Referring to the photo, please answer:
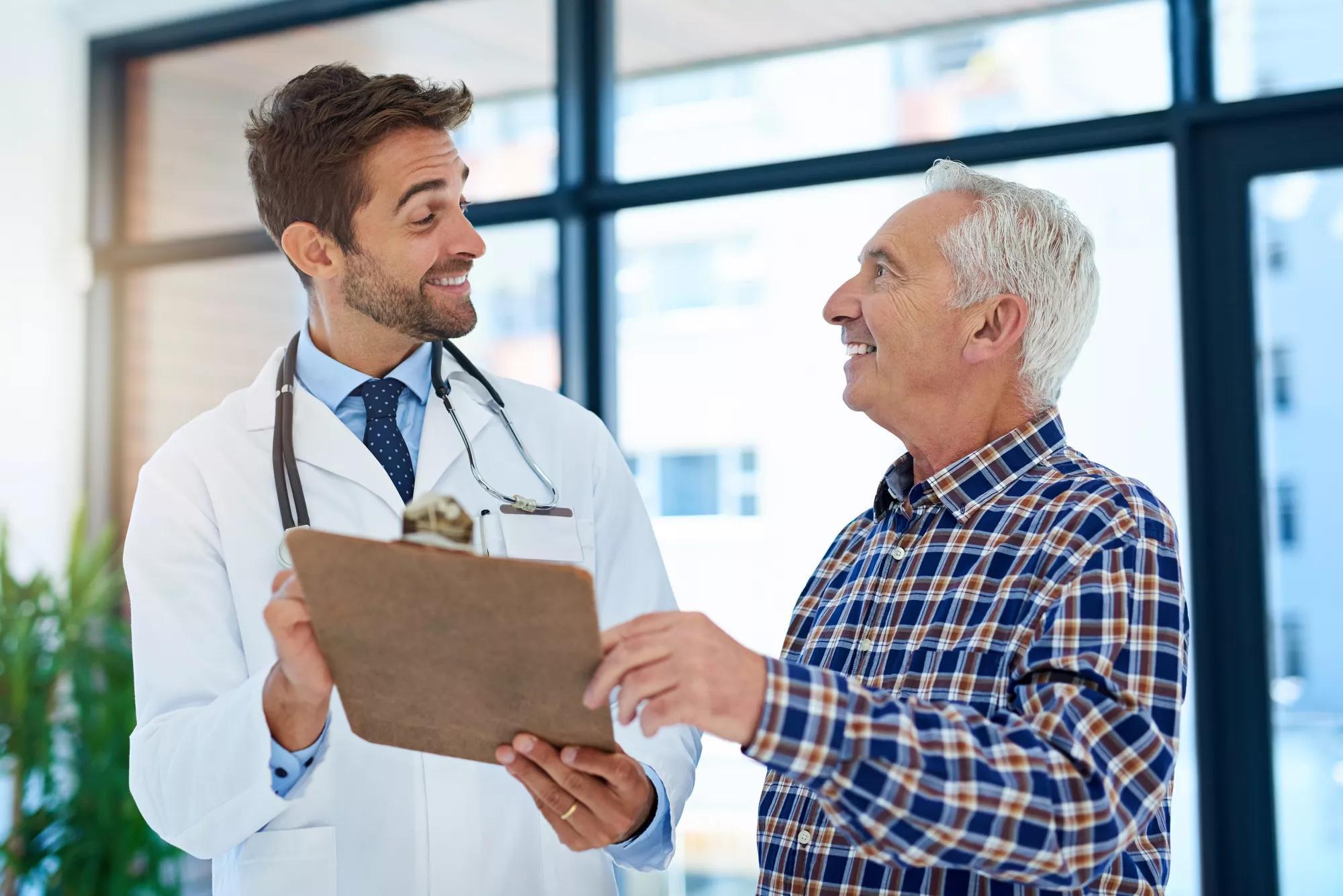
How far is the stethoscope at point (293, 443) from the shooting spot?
1.55m

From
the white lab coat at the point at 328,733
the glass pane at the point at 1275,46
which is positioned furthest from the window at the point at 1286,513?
the white lab coat at the point at 328,733

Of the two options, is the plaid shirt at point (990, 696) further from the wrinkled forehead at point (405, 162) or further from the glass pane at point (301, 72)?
the glass pane at point (301, 72)

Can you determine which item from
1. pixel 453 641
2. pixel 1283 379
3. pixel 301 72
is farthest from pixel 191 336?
pixel 453 641

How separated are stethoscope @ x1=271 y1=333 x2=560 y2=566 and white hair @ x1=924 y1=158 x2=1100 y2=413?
0.59 m

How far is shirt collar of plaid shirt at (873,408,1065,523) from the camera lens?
1.37 meters

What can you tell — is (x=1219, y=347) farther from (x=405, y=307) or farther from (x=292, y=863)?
(x=292, y=863)

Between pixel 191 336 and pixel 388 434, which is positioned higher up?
pixel 191 336

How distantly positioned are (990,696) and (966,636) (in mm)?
72

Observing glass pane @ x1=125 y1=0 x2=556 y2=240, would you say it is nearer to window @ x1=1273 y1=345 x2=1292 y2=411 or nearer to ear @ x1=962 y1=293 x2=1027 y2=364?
window @ x1=1273 y1=345 x2=1292 y2=411

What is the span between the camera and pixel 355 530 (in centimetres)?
161

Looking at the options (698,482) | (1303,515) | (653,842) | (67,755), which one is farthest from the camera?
(67,755)

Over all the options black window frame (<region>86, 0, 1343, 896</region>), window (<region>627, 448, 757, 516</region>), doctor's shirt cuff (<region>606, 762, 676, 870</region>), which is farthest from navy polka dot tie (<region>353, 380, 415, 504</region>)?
black window frame (<region>86, 0, 1343, 896</region>)

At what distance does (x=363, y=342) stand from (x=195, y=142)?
109 inches

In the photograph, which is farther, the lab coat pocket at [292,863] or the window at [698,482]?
the window at [698,482]
